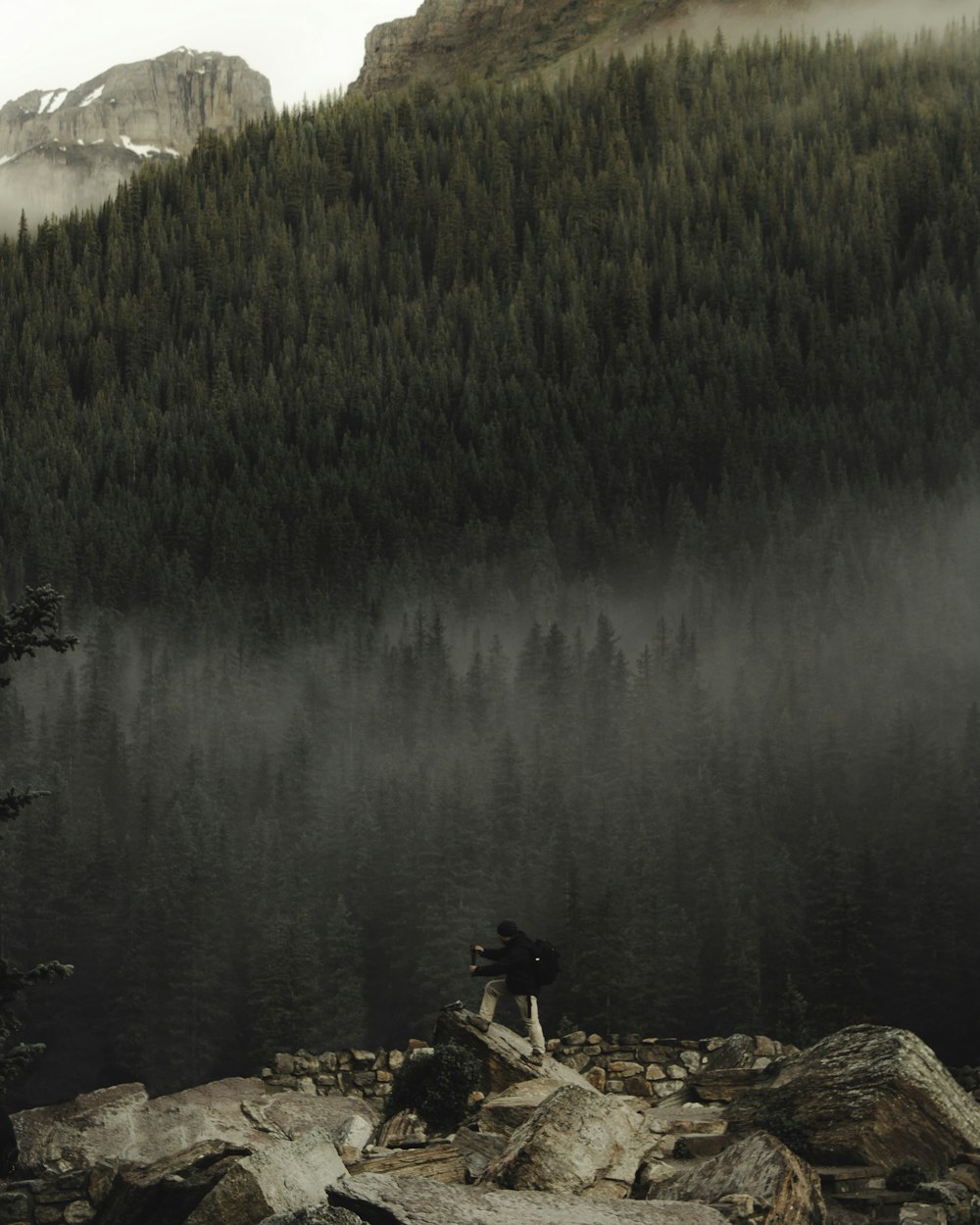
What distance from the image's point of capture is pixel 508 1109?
2903 cm

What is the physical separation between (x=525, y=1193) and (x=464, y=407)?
169574 millimetres

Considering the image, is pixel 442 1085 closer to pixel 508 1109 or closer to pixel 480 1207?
pixel 508 1109

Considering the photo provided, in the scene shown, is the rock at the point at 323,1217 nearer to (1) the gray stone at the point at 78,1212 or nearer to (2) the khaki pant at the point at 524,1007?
(1) the gray stone at the point at 78,1212

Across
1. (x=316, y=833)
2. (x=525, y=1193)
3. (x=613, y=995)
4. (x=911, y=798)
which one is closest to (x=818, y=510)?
(x=911, y=798)

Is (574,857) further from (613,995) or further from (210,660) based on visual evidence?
(210,660)

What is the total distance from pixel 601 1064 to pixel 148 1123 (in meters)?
12.9

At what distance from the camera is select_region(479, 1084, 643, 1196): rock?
24297 mm

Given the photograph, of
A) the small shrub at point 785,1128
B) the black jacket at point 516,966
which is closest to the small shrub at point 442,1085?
the black jacket at point 516,966

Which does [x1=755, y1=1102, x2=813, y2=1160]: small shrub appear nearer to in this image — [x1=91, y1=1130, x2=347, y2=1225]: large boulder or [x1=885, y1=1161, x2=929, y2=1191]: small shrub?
[x1=885, y1=1161, x2=929, y2=1191]: small shrub

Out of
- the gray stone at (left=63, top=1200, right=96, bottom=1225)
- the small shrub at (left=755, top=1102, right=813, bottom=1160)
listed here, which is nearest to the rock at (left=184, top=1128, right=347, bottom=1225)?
the gray stone at (left=63, top=1200, right=96, bottom=1225)

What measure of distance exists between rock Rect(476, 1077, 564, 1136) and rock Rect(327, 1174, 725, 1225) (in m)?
5.89

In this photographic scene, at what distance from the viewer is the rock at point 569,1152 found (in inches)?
957

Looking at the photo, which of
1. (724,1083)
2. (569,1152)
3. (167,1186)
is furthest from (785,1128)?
(167,1186)

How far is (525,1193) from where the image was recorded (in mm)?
22453
